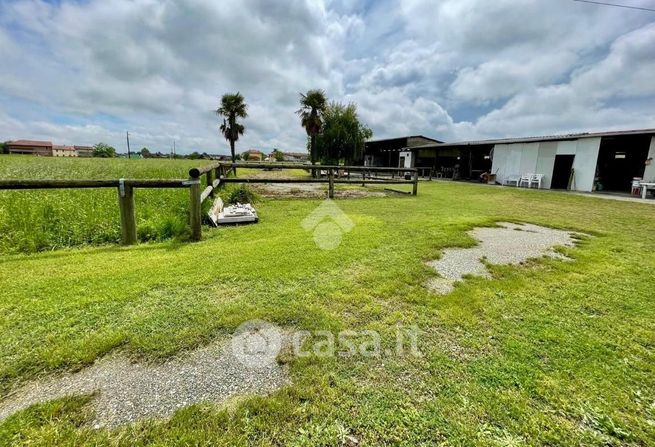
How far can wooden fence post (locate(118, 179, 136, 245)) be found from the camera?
4.15 meters

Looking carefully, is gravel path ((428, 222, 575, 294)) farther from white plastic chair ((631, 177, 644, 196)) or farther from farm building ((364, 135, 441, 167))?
farm building ((364, 135, 441, 167))

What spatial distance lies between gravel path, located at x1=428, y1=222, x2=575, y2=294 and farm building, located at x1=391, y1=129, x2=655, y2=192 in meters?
12.1

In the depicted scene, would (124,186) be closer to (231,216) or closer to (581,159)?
(231,216)

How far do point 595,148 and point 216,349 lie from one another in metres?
19.3

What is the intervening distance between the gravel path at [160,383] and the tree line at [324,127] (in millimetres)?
28539

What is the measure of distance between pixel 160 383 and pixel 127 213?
3.30 metres

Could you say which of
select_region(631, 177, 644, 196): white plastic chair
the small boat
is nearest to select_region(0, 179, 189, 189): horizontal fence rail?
the small boat

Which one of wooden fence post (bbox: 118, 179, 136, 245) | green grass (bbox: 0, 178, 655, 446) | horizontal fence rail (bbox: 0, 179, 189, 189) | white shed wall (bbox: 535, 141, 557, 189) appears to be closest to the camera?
green grass (bbox: 0, 178, 655, 446)

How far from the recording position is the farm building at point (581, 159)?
14555 millimetres

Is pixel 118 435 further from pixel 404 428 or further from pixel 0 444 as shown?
pixel 404 428

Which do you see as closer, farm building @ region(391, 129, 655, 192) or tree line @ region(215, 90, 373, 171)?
farm building @ region(391, 129, 655, 192)

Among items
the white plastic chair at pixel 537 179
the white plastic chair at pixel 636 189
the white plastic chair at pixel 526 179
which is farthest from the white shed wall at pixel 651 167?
the white plastic chair at pixel 526 179

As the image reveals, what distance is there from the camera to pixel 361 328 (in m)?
2.37

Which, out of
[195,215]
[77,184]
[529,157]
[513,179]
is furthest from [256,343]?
[513,179]
